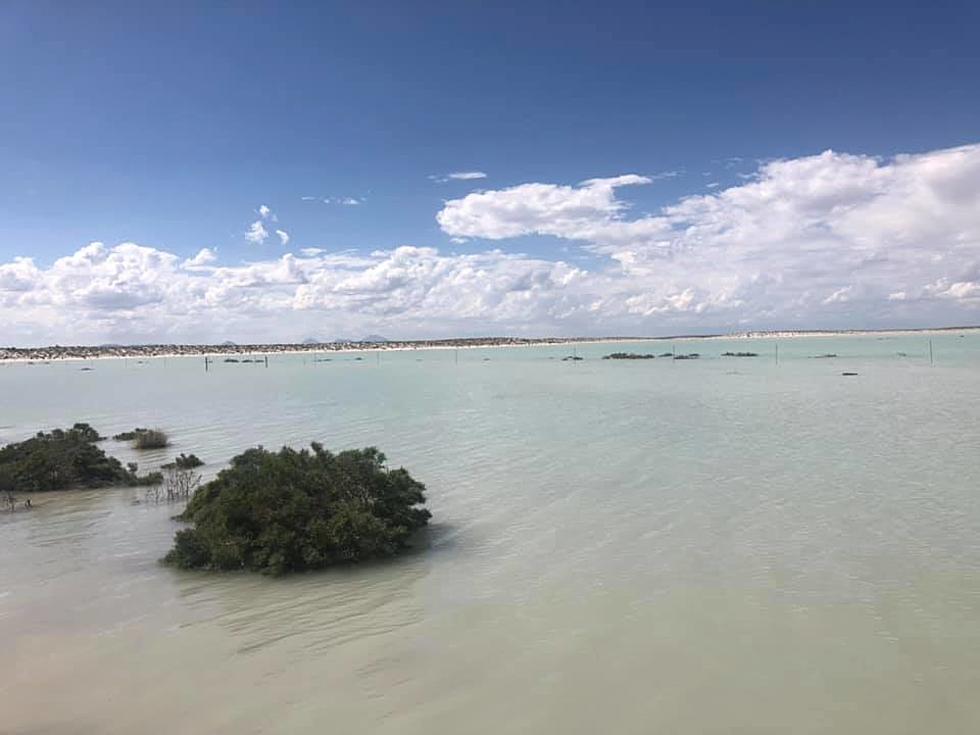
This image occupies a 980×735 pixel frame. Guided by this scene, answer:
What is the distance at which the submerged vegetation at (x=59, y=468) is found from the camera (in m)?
15.2

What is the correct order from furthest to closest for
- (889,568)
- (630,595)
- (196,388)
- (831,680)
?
(196,388) → (889,568) → (630,595) → (831,680)

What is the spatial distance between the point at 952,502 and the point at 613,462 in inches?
263

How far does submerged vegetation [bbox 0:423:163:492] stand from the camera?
598 inches

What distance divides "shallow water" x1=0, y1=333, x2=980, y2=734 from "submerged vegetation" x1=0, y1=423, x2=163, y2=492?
42.0 inches

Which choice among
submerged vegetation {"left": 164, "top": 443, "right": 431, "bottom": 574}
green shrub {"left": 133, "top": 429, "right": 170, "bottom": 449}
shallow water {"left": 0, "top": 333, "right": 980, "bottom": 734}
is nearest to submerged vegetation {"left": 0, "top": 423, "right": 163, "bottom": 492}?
shallow water {"left": 0, "top": 333, "right": 980, "bottom": 734}

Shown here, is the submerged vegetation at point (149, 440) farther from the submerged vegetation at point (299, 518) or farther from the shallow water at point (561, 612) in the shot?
the submerged vegetation at point (299, 518)

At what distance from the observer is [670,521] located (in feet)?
36.4

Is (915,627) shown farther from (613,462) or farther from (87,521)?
(87,521)

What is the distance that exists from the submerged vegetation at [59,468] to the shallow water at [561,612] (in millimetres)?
1066

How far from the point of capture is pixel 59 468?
1542 centimetres

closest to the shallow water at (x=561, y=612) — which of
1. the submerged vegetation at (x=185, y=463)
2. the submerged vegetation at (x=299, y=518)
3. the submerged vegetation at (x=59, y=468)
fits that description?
the submerged vegetation at (x=299, y=518)

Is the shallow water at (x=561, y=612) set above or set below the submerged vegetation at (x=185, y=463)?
below

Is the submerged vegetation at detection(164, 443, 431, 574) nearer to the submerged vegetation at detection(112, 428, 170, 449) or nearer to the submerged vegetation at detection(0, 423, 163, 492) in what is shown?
the submerged vegetation at detection(0, 423, 163, 492)

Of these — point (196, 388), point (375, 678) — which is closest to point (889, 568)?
point (375, 678)
